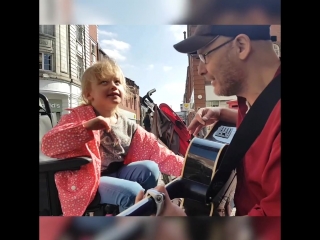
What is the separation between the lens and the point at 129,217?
7.13ft

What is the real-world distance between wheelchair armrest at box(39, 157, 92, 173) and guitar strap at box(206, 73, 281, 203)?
94 centimetres

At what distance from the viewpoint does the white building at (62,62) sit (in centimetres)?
215

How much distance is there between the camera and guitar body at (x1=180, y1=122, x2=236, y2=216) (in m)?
2.19

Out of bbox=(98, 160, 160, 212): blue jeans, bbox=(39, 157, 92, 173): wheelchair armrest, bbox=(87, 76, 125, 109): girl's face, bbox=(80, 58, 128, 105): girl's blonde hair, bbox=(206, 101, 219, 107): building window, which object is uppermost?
bbox=(80, 58, 128, 105): girl's blonde hair

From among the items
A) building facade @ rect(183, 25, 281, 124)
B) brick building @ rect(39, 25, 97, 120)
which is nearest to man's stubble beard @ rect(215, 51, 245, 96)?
building facade @ rect(183, 25, 281, 124)

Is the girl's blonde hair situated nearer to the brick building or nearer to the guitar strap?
the brick building

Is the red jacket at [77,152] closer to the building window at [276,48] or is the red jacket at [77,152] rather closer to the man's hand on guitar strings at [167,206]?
the man's hand on guitar strings at [167,206]

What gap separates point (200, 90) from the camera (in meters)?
2.19

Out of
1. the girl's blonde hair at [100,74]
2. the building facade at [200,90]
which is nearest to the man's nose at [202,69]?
the building facade at [200,90]
